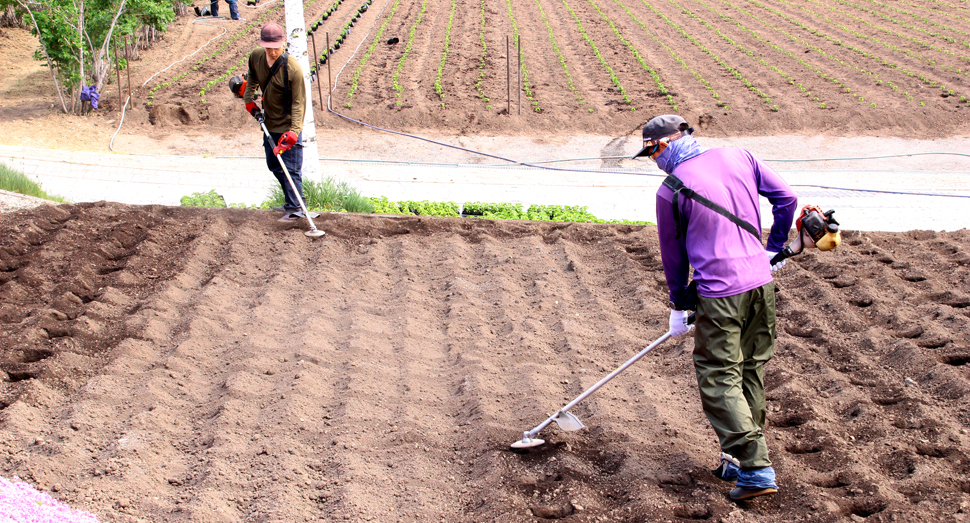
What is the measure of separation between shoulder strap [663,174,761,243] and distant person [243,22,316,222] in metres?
4.38

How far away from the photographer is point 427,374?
4.97 meters

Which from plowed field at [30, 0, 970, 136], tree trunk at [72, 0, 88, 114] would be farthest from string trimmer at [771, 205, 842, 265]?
tree trunk at [72, 0, 88, 114]

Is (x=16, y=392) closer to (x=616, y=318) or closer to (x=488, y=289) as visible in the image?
(x=488, y=289)

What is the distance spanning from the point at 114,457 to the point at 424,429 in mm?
1643

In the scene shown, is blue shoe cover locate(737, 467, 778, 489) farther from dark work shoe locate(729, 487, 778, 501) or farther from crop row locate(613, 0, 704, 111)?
crop row locate(613, 0, 704, 111)

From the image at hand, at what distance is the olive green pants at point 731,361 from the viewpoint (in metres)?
3.50

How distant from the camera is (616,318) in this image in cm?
582

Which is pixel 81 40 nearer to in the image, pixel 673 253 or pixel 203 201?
pixel 203 201

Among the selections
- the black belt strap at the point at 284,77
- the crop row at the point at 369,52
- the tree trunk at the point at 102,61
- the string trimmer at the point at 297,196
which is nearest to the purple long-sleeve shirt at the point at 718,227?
the string trimmer at the point at 297,196

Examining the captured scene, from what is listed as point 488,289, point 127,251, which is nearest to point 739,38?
point 488,289

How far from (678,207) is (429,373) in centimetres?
217

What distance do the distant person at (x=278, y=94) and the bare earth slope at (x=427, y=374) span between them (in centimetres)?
74

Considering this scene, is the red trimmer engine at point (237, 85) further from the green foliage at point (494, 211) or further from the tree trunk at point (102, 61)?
the tree trunk at point (102, 61)

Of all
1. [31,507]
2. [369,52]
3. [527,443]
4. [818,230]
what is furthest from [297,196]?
[369,52]
